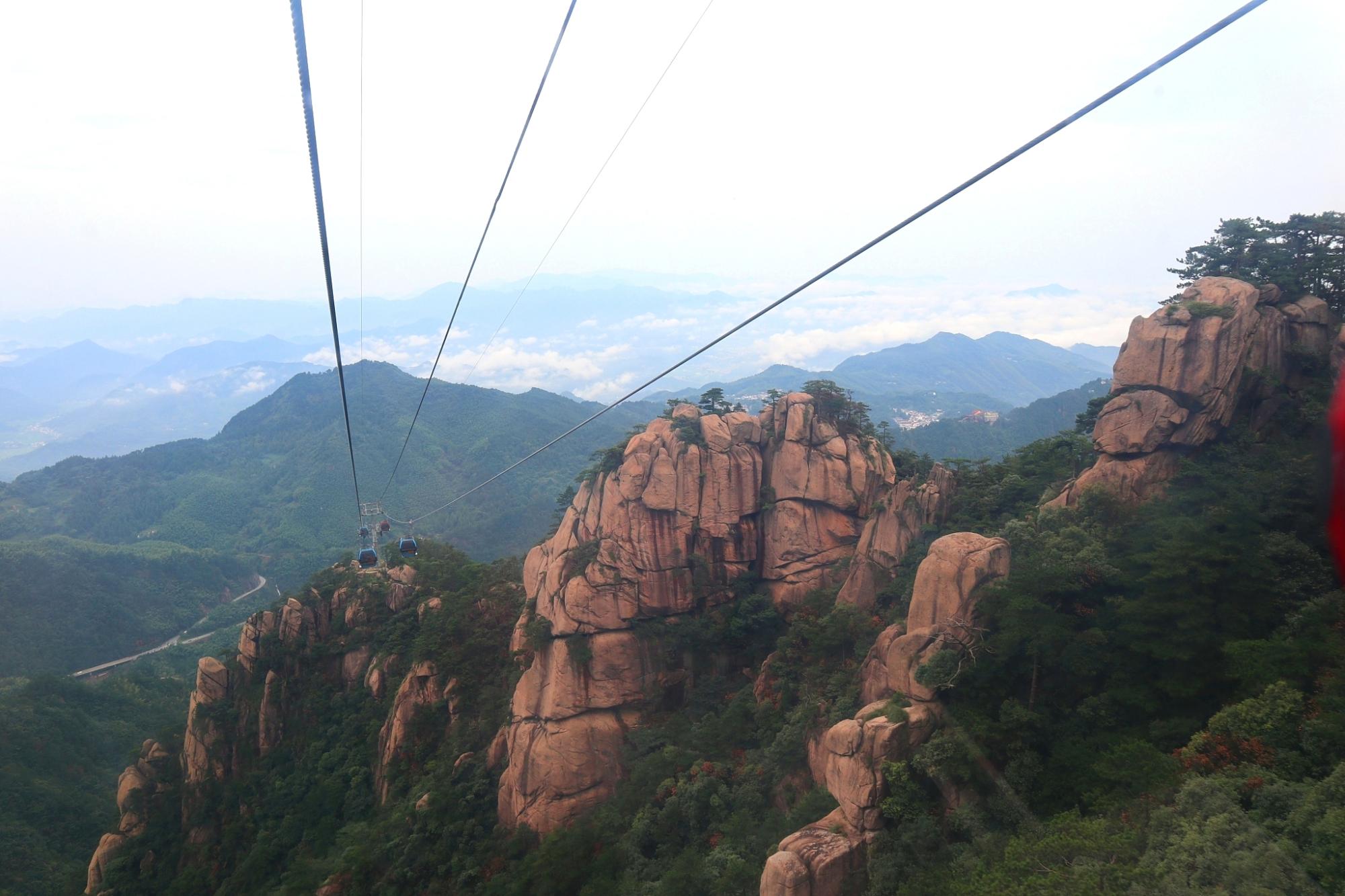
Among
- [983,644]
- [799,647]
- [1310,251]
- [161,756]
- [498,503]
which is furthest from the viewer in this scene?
[498,503]

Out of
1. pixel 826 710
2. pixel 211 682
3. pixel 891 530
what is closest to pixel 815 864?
pixel 826 710

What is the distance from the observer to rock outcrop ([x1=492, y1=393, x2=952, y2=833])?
21469mm

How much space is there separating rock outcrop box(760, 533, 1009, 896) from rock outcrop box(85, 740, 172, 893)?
101 feet

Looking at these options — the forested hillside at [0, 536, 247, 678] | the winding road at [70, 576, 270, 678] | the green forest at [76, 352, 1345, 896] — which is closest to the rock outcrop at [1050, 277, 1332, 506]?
the green forest at [76, 352, 1345, 896]

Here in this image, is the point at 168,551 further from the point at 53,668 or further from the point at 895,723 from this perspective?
the point at 895,723

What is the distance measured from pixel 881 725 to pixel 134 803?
33.5 m

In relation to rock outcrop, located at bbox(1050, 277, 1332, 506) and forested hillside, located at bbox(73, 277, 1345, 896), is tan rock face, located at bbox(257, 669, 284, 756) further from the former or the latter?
rock outcrop, located at bbox(1050, 277, 1332, 506)

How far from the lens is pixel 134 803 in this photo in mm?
30594

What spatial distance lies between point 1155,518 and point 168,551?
353ft

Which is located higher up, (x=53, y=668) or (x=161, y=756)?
(x=161, y=756)

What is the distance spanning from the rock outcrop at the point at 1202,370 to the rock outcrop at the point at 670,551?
5.52m

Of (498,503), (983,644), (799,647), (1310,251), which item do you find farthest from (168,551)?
(1310,251)

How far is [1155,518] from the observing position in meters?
16.5

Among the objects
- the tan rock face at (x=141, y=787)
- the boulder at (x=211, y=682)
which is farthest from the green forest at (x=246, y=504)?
the boulder at (x=211, y=682)
